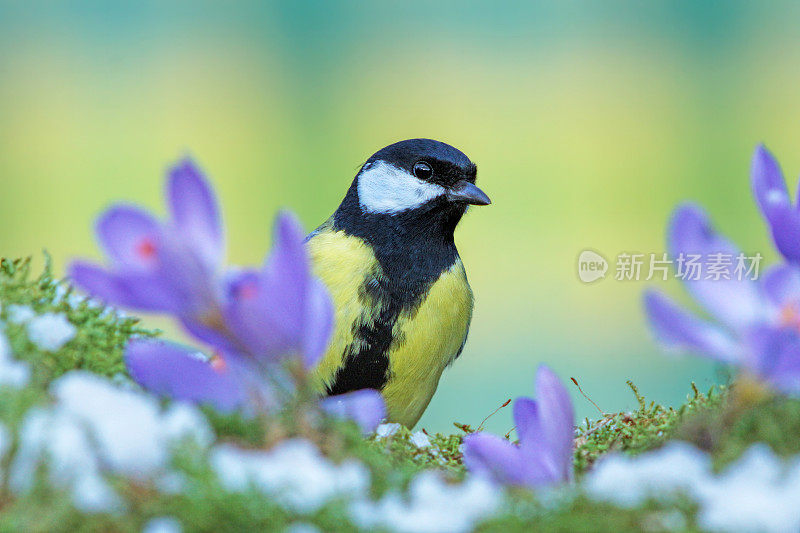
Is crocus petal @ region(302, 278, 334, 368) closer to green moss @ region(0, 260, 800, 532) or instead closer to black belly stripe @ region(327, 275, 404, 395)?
green moss @ region(0, 260, 800, 532)

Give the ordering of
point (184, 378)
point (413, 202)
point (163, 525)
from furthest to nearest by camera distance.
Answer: point (413, 202) < point (184, 378) < point (163, 525)

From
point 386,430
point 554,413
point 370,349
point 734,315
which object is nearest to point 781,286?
point 734,315

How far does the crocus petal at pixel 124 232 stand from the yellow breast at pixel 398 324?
0.80m

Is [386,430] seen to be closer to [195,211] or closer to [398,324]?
[195,211]

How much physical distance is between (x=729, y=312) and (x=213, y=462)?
287mm

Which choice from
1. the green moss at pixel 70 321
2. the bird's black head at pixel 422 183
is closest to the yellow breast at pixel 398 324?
the bird's black head at pixel 422 183

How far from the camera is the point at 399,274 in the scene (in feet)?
4.41

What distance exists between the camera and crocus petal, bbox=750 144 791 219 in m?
0.51

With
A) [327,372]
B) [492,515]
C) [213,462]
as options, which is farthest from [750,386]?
[327,372]

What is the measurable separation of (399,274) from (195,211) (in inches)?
35.7

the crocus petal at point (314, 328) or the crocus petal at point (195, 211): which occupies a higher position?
the crocus petal at point (195, 211)

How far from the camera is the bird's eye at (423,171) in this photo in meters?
1.48

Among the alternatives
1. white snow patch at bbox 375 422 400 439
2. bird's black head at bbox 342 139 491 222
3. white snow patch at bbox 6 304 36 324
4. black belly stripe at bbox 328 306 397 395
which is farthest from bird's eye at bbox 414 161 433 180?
white snow patch at bbox 6 304 36 324

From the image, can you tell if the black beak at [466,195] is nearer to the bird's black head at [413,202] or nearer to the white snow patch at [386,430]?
the bird's black head at [413,202]
